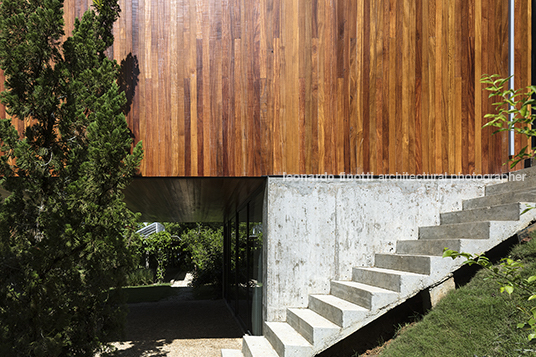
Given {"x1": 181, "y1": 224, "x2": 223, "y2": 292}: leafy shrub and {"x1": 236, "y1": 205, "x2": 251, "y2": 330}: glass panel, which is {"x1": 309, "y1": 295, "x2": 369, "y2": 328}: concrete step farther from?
{"x1": 181, "y1": 224, "x2": 223, "y2": 292}: leafy shrub

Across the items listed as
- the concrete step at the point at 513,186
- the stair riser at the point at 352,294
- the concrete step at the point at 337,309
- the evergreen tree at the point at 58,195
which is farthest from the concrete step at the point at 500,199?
the evergreen tree at the point at 58,195

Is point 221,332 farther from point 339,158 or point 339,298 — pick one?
point 339,158

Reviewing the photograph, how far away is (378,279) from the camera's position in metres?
4.27

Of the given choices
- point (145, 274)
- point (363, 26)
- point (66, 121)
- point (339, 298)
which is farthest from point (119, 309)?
point (145, 274)

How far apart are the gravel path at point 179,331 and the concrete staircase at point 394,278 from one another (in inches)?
49.8

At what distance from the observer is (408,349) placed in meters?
3.62

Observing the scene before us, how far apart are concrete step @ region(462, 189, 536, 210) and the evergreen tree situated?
3.96 meters

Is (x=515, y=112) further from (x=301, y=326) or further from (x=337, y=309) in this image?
(x=301, y=326)

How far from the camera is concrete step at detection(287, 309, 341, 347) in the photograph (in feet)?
12.4

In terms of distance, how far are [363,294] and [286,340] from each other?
0.88 metres

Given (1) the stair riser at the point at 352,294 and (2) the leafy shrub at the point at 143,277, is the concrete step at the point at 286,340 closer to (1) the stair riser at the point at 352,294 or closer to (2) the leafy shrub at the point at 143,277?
(1) the stair riser at the point at 352,294

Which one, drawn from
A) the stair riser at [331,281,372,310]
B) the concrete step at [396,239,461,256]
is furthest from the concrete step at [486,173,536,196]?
Answer: the stair riser at [331,281,372,310]

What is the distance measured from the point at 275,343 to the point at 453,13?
15.2 feet

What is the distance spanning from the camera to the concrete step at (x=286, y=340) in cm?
381
